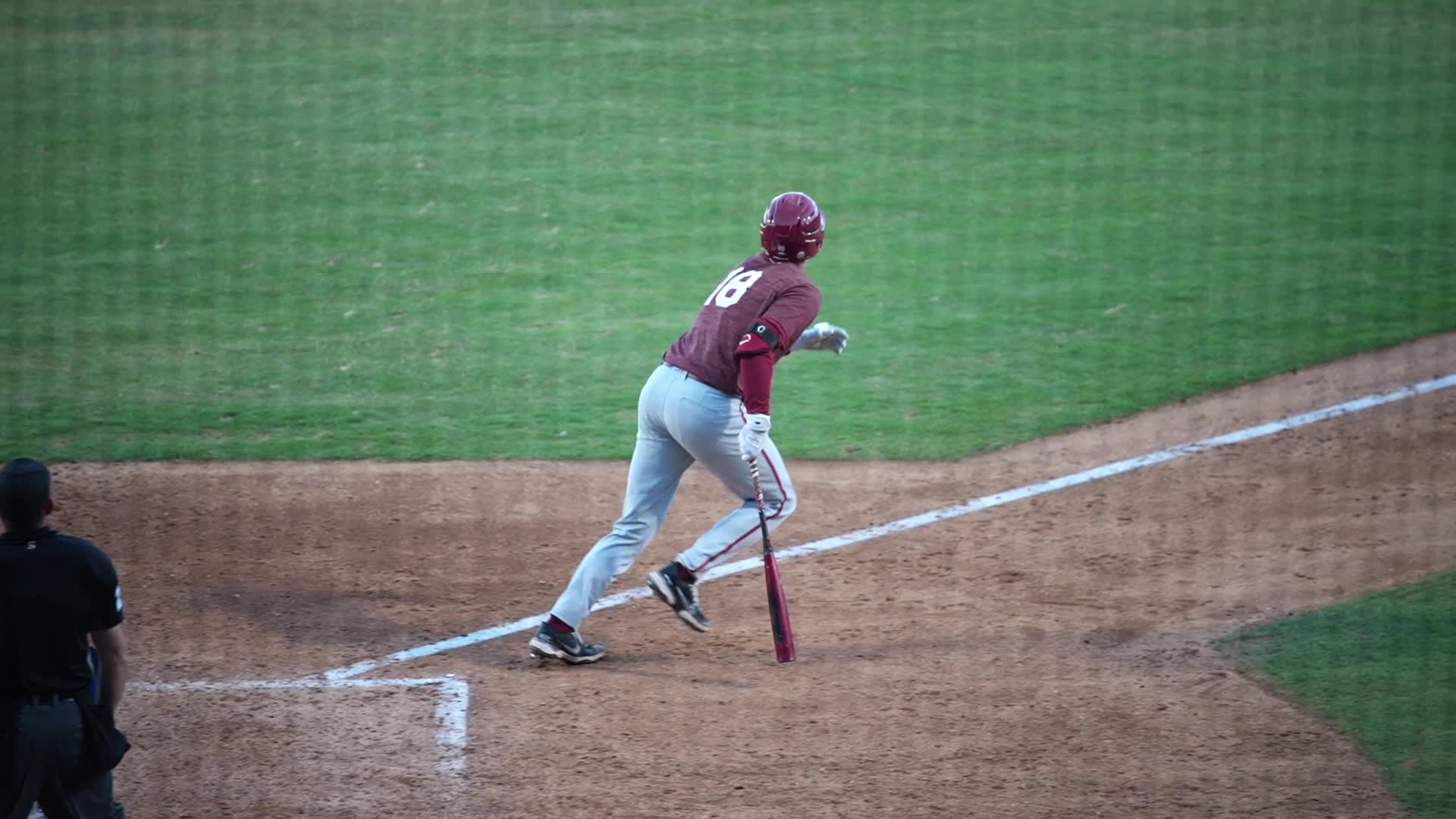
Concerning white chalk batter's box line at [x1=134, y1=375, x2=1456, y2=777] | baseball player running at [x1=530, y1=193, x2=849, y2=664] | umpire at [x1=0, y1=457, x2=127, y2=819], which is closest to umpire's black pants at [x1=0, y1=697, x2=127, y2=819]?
umpire at [x1=0, y1=457, x2=127, y2=819]

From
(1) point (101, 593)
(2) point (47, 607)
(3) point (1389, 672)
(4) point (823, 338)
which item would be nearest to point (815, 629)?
(4) point (823, 338)

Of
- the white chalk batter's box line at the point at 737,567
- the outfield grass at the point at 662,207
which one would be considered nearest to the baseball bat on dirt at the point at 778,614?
the white chalk batter's box line at the point at 737,567

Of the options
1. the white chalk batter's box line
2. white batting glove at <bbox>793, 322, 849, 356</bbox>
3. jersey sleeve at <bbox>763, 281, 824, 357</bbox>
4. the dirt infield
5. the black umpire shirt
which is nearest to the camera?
the black umpire shirt

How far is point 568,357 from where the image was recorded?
969 centimetres

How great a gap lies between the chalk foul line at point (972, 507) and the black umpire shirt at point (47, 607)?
1882 millimetres

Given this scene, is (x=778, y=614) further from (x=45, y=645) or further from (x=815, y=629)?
(x=45, y=645)

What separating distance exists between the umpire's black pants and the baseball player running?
2.12 m

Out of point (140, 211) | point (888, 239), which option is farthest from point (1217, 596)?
point (140, 211)

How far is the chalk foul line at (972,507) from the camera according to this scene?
19.1ft

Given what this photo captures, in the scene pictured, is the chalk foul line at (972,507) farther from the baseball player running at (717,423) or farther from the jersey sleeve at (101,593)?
the jersey sleeve at (101,593)

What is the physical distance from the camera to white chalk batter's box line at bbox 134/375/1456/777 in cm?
528

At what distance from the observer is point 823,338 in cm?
623

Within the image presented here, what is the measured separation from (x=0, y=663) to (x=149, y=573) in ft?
9.70

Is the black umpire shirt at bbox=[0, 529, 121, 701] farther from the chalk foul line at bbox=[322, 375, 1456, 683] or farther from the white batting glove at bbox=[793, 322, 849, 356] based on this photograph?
the white batting glove at bbox=[793, 322, 849, 356]
